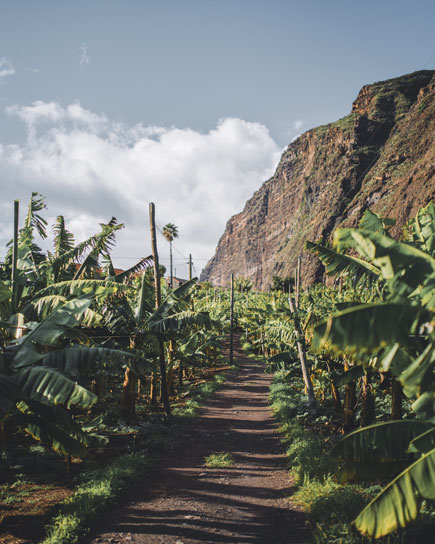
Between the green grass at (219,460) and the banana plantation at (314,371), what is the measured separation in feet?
4.59

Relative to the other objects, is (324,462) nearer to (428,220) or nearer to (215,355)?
(428,220)

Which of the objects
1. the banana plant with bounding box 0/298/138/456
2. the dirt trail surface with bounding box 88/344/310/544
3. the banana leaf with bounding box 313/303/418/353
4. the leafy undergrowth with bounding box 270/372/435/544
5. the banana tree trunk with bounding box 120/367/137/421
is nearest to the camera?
the banana leaf with bounding box 313/303/418/353

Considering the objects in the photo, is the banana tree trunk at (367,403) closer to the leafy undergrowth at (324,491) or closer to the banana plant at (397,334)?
the leafy undergrowth at (324,491)

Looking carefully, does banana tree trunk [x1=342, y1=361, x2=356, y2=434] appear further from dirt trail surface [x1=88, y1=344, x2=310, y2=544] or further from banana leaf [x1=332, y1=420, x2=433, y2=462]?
banana leaf [x1=332, y1=420, x2=433, y2=462]

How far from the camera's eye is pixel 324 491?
228 inches

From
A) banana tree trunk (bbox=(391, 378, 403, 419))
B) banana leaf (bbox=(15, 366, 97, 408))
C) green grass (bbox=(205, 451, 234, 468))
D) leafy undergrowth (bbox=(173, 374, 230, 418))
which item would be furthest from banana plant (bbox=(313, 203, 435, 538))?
leafy undergrowth (bbox=(173, 374, 230, 418))

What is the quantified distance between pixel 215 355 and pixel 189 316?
14664 millimetres

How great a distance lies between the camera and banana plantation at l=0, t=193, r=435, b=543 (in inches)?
142

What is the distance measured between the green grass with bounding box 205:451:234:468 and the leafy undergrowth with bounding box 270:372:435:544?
4.46 feet

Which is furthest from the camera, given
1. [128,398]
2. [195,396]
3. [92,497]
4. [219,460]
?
[195,396]

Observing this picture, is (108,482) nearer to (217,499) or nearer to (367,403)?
(217,499)

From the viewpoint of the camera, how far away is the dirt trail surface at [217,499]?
5.13 metres

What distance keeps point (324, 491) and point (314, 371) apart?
678 cm

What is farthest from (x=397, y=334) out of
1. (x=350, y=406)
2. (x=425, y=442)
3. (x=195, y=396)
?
(x=195, y=396)
